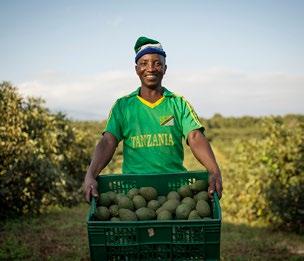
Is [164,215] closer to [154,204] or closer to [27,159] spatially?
[154,204]

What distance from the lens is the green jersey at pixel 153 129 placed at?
3859mm

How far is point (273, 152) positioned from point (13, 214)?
253 inches

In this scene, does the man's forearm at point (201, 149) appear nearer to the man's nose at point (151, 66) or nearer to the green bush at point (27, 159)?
the man's nose at point (151, 66)

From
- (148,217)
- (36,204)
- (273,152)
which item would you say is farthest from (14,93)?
(148,217)

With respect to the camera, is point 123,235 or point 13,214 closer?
point 123,235

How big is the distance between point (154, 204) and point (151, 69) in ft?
3.97

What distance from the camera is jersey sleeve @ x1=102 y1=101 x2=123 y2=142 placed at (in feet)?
13.0

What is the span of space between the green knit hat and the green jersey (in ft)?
1.18

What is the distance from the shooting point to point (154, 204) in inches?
131

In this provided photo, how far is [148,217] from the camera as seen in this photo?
3176 mm

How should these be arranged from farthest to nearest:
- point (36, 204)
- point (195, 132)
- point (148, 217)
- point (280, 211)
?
point (36, 204) < point (280, 211) < point (195, 132) < point (148, 217)

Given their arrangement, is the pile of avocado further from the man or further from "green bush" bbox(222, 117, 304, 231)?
"green bush" bbox(222, 117, 304, 231)

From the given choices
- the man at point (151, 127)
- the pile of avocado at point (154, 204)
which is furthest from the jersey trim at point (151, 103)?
the pile of avocado at point (154, 204)

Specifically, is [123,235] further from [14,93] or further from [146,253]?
[14,93]
